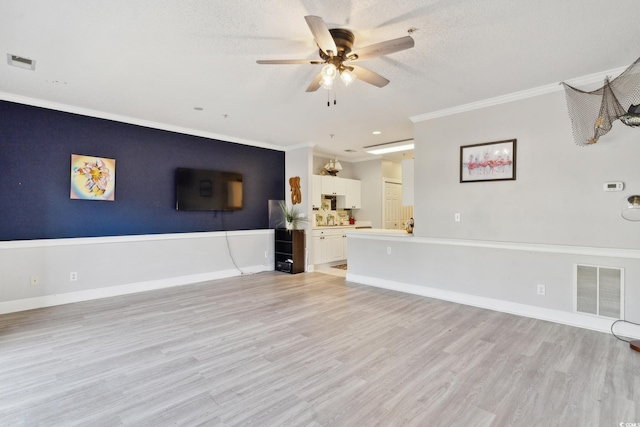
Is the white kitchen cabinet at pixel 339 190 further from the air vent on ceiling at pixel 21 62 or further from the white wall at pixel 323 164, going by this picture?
the air vent on ceiling at pixel 21 62

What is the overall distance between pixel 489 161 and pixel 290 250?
154 inches

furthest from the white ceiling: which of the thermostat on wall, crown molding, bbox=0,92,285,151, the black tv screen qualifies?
the black tv screen

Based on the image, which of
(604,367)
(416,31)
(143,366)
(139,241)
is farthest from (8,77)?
(604,367)

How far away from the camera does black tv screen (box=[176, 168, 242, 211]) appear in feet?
17.1

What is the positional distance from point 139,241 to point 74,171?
129 cm

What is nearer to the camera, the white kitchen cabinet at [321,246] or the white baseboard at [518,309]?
the white baseboard at [518,309]

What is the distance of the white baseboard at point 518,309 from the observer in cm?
314

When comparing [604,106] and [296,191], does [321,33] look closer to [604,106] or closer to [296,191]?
[604,106]

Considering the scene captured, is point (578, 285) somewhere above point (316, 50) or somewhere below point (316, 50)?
below

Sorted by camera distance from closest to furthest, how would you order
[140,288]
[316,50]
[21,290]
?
[316,50]
[21,290]
[140,288]

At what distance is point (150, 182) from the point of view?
4953mm

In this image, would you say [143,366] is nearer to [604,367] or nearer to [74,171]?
[74,171]

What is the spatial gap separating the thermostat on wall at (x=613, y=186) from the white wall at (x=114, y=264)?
5336 mm

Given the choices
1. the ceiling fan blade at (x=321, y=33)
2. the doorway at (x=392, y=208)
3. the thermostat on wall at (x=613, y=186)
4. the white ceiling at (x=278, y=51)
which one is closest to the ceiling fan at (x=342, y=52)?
the ceiling fan blade at (x=321, y=33)
